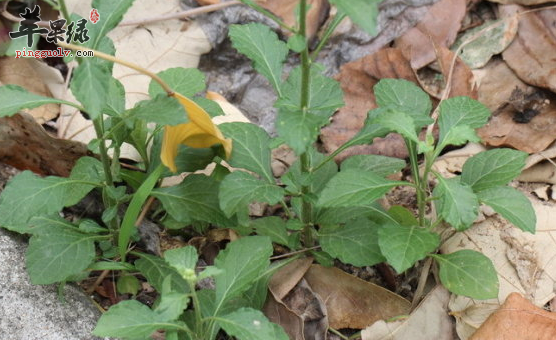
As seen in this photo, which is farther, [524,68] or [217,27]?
[217,27]

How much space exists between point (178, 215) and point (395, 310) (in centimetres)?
97

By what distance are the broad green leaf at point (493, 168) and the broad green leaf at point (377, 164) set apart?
0.26 m

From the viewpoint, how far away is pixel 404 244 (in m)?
2.62

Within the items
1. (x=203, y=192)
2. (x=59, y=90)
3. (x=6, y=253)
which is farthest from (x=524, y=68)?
(x=6, y=253)

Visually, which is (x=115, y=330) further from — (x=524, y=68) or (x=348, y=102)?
(x=524, y=68)

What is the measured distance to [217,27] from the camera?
159 inches

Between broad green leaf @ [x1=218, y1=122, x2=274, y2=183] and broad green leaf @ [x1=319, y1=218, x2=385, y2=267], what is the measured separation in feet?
1.13

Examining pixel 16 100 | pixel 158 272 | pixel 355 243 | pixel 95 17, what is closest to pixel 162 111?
pixel 95 17

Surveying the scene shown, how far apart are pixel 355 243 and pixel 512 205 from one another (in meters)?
0.61

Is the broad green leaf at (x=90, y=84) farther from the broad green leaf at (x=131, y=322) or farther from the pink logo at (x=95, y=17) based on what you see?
the broad green leaf at (x=131, y=322)

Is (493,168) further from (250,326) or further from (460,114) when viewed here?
(250,326)

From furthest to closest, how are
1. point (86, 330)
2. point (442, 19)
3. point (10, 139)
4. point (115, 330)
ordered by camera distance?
1. point (442, 19)
2. point (10, 139)
3. point (86, 330)
4. point (115, 330)

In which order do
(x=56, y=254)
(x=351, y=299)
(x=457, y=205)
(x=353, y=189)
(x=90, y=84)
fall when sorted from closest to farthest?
(x=90, y=84) < (x=457, y=205) < (x=353, y=189) < (x=56, y=254) < (x=351, y=299)

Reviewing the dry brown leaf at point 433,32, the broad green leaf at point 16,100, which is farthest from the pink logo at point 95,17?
the dry brown leaf at point 433,32
